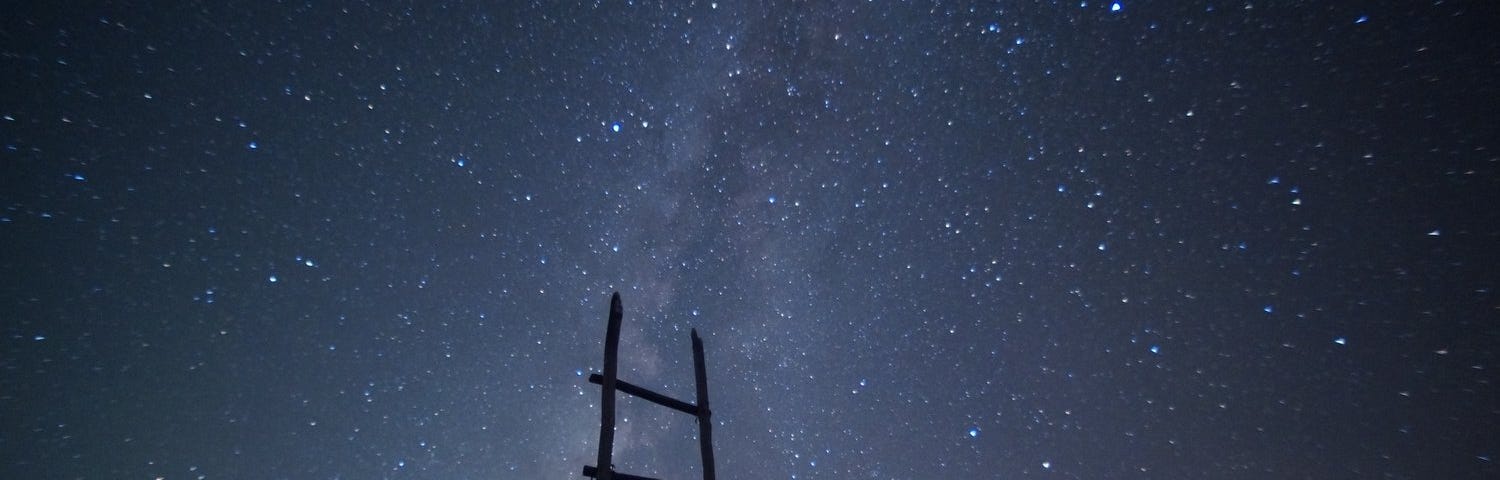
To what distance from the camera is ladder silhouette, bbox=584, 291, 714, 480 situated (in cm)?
344

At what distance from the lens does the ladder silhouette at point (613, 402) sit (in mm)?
3439

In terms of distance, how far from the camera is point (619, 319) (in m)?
4.11

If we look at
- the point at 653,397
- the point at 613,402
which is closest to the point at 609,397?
the point at 613,402

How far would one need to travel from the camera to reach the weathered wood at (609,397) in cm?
340

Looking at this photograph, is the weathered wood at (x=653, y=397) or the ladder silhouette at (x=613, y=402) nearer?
the ladder silhouette at (x=613, y=402)

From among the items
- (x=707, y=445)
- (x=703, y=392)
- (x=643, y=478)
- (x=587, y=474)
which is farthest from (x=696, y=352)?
(x=587, y=474)

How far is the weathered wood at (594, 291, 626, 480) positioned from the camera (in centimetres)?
340

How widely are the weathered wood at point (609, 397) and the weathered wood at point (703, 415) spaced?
83 cm

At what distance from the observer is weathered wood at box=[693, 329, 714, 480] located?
13.4 ft

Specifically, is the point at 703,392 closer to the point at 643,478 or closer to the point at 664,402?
the point at 664,402

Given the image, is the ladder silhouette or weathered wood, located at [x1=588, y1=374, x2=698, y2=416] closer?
the ladder silhouette

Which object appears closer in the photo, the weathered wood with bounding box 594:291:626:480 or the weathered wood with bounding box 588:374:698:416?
the weathered wood with bounding box 594:291:626:480

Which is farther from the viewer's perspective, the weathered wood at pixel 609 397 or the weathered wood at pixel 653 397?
the weathered wood at pixel 653 397

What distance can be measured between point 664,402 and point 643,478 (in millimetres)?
690
